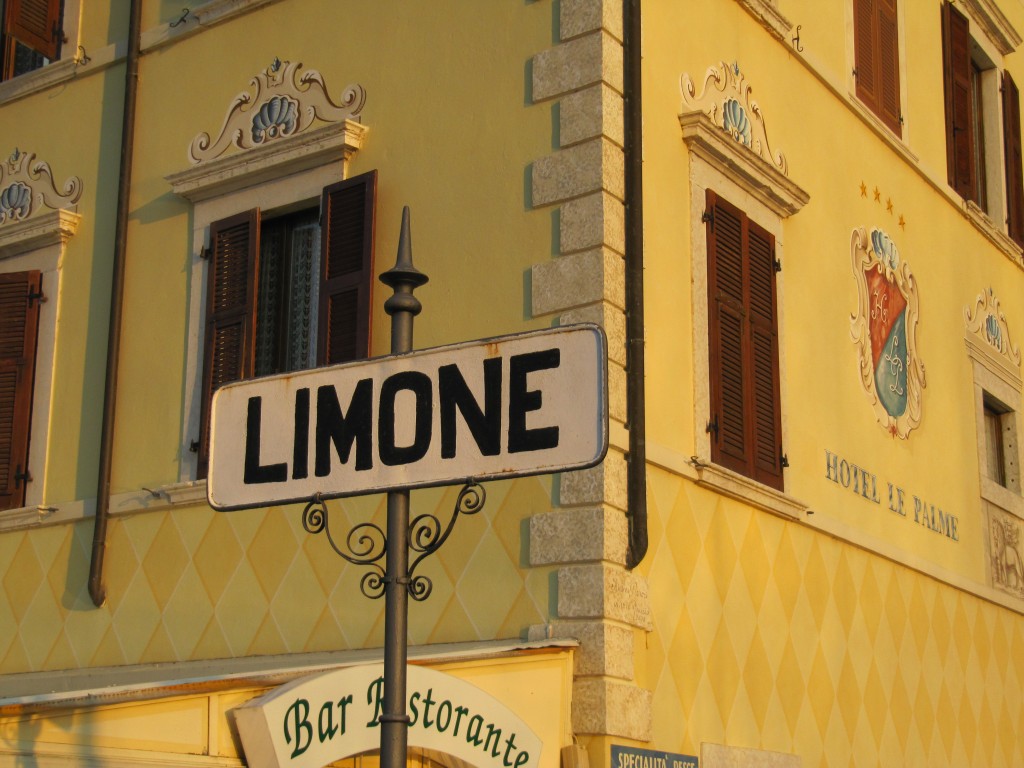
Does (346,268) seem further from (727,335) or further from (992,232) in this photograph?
(992,232)

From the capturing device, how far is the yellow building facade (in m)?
8.98

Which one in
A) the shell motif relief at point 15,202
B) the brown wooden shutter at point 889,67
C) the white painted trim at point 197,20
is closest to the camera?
the white painted trim at point 197,20

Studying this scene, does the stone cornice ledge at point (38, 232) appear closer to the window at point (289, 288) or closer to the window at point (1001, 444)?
the window at point (289, 288)

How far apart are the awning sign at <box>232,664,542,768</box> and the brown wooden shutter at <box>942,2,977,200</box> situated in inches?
306

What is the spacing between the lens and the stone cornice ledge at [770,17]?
11.0 metres

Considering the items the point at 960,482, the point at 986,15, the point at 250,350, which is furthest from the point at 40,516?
the point at 986,15

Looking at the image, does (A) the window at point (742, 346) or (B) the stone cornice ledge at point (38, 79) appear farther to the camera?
(B) the stone cornice ledge at point (38, 79)

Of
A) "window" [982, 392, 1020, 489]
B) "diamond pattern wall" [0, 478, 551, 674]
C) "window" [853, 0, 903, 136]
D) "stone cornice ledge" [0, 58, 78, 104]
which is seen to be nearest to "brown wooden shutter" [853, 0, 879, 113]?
"window" [853, 0, 903, 136]

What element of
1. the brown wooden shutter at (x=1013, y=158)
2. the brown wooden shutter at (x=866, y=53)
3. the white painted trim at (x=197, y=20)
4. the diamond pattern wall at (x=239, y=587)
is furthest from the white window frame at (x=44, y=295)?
the brown wooden shutter at (x=1013, y=158)

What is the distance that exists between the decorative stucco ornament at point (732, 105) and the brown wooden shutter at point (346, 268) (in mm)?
2029

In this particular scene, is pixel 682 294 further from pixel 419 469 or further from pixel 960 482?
pixel 419 469

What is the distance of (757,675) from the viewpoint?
32.2 feet

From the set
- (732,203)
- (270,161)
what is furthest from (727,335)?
(270,161)

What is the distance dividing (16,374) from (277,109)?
2.63m
